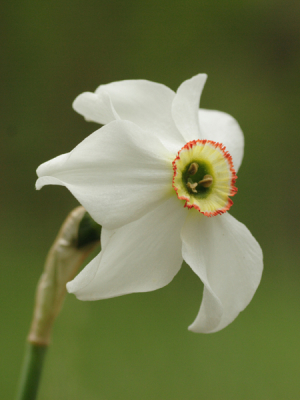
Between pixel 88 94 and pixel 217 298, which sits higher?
pixel 88 94

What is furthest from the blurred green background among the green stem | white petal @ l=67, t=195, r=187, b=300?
white petal @ l=67, t=195, r=187, b=300

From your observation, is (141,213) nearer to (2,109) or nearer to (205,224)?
(205,224)

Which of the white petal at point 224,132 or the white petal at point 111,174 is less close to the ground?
the white petal at point 224,132

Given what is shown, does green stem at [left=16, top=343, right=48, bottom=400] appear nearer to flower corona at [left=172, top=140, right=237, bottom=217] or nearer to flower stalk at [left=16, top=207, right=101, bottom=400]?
flower stalk at [left=16, top=207, right=101, bottom=400]

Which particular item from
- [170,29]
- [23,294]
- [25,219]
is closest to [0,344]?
[23,294]

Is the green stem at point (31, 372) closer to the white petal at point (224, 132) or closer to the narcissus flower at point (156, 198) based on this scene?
the narcissus flower at point (156, 198)

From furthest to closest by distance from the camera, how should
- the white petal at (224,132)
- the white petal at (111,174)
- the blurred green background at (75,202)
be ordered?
the blurred green background at (75,202)
the white petal at (224,132)
the white petal at (111,174)

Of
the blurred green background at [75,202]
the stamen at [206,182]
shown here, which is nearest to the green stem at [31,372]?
the stamen at [206,182]
